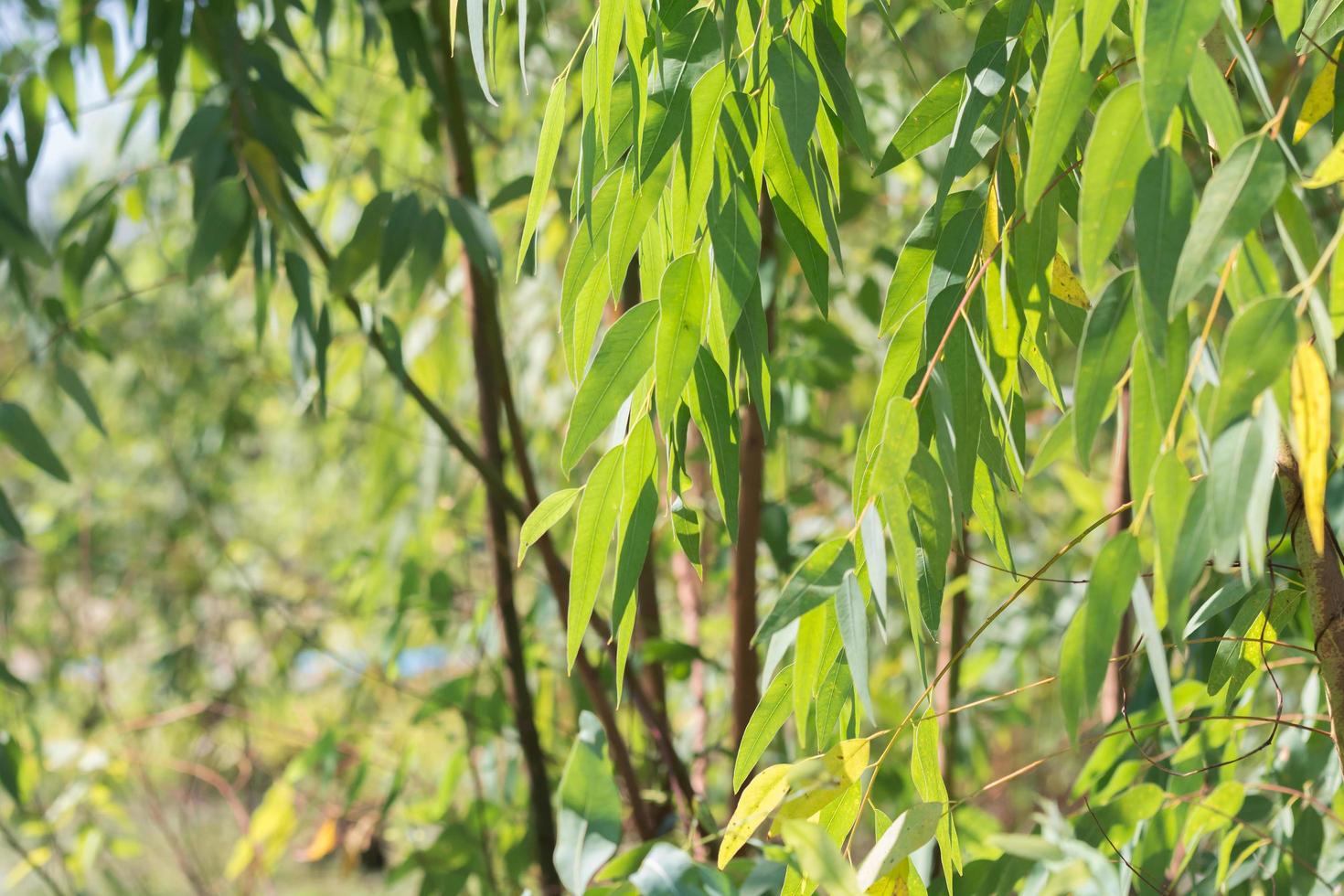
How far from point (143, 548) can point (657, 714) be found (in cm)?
155

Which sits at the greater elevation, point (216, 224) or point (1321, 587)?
point (216, 224)

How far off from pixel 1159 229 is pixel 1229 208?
0.02 m

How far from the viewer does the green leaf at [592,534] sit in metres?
0.39

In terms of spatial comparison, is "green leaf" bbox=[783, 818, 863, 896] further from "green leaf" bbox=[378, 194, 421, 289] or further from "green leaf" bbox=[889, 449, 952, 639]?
"green leaf" bbox=[378, 194, 421, 289]

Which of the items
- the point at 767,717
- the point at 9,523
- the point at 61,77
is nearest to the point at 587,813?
the point at 767,717

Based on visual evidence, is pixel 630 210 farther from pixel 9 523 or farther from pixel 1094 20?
pixel 9 523

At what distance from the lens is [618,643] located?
38 cm

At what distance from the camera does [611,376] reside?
38cm

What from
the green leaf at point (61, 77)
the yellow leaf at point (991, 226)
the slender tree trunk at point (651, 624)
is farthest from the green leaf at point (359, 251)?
the yellow leaf at point (991, 226)

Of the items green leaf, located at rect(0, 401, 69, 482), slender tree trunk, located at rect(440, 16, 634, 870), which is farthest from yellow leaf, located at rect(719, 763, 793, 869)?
green leaf, located at rect(0, 401, 69, 482)

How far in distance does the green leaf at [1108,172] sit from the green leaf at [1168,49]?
0.02m

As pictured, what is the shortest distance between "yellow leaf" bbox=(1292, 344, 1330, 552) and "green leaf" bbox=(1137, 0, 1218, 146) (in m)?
0.06

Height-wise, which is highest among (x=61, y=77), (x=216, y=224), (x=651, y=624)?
(x=61, y=77)

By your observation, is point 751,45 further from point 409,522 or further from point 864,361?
point 864,361
